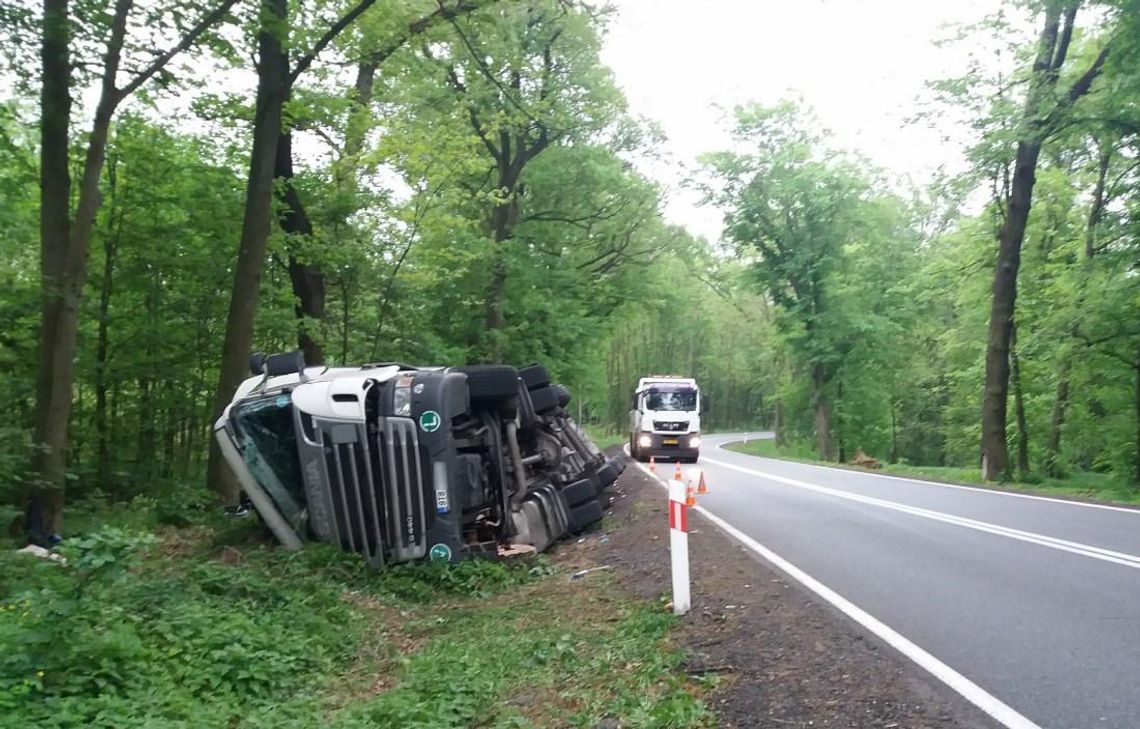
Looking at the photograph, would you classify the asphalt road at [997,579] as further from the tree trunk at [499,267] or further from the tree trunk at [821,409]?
the tree trunk at [821,409]

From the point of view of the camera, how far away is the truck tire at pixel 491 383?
342 inches

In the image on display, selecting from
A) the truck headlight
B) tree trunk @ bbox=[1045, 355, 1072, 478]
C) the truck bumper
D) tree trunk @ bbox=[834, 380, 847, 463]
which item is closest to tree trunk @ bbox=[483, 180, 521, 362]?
the truck bumper

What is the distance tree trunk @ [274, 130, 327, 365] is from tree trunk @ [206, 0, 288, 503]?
7.10ft

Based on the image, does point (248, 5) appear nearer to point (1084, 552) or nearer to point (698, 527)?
point (698, 527)

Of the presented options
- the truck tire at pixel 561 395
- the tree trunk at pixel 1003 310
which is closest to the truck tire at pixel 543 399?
the truck tire at pixel 561 395

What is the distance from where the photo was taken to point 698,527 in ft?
35.0

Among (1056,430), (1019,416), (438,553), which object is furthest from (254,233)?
(1056,430)

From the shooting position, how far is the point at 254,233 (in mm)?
11930

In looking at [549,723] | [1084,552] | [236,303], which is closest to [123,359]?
[236,303]

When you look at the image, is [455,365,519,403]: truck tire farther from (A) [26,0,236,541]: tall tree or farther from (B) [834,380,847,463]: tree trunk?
(B) [834,380,847,463]: tree trunk

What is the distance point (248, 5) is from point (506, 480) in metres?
6.89

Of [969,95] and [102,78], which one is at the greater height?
[969,95]

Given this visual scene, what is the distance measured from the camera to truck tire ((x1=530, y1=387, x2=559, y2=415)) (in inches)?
411

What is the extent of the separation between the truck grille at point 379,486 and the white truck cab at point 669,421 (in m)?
18.9
